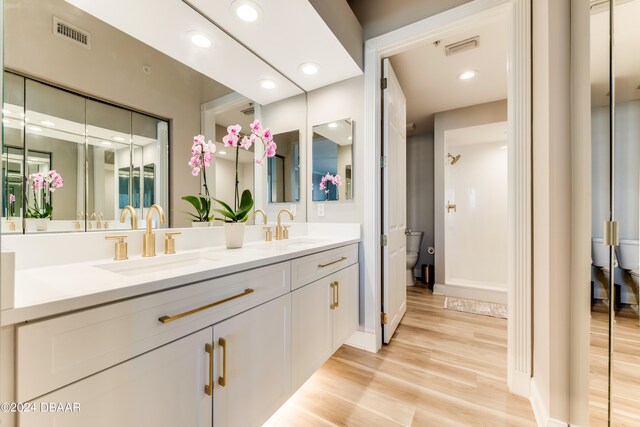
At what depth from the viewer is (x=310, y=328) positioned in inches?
53.1

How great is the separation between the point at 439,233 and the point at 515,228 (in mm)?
1982

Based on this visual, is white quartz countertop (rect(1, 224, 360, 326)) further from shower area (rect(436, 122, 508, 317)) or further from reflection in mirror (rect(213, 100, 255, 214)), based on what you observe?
shower area (rect(436, 122, 508, 317))

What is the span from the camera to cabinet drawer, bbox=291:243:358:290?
1.27 meters

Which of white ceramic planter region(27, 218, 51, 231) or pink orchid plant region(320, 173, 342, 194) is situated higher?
pink orchid plant region(320, 173, 342, 194)

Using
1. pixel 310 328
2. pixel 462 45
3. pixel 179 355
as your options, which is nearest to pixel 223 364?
pixel 179 355

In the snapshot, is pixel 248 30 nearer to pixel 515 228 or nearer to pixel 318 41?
pixel 318 41

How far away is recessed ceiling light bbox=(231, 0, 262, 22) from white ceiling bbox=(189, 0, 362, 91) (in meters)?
0.02

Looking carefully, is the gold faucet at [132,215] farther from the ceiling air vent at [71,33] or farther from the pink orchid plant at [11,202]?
the ceiling air vent at [71,33]

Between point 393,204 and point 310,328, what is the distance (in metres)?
1.25

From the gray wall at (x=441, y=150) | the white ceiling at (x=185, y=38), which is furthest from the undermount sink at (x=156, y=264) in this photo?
the gray wall at (x=441, y=150)

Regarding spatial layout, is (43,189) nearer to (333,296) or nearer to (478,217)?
(333,296)

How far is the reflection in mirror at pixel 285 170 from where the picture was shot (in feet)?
6.97

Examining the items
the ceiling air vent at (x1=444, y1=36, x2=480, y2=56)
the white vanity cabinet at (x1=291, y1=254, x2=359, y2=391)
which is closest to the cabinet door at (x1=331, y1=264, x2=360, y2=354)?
the white vanity cabinet at (x1=291, y1=254, x2=359, y2=391)

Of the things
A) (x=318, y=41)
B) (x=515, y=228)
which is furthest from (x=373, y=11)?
(x=515, y=228)
